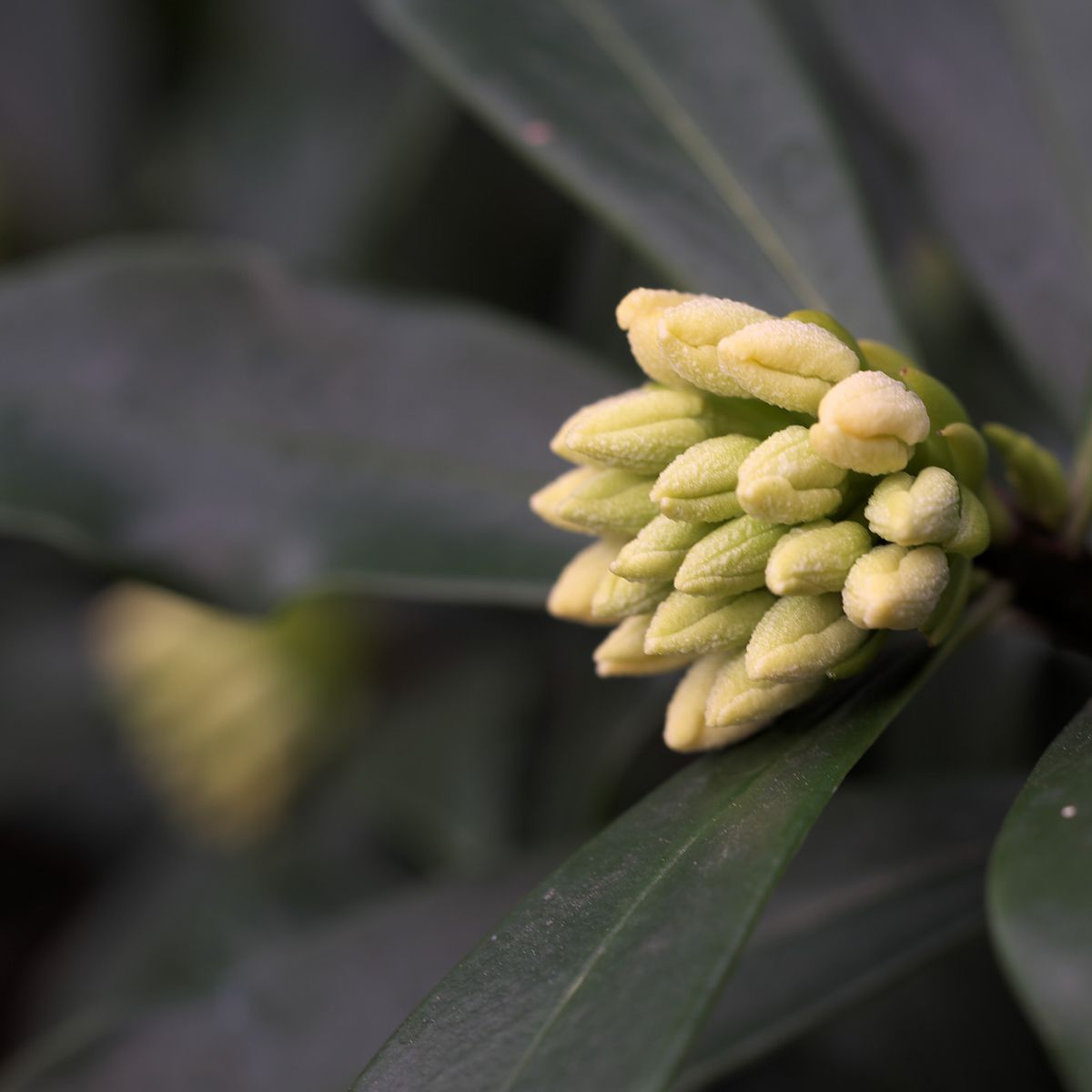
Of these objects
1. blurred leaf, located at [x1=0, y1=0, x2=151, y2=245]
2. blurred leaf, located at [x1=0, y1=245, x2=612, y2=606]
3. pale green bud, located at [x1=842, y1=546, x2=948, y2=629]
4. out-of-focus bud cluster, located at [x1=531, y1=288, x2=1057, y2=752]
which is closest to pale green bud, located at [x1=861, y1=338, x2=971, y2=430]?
out-of-focus bud cluster, located at [x1=531, y1=288, x2=1057, y2=752]

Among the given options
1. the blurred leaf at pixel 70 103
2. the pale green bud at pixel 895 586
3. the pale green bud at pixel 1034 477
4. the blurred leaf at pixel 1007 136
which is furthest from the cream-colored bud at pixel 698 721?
the blurred leaf at pixel 70 103

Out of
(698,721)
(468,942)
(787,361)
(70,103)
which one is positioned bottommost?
(468,942)

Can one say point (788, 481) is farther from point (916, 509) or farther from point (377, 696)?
point (377, 696)

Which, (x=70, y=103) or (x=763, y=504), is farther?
(x=70, y=103)

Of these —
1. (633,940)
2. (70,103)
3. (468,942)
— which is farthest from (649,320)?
(70,103)

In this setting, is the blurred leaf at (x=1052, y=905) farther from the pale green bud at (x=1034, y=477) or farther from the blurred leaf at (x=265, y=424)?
the blurred leaf at (x=265, y=424)

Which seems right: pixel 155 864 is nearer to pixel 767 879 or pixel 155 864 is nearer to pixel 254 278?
pixel 254 278
